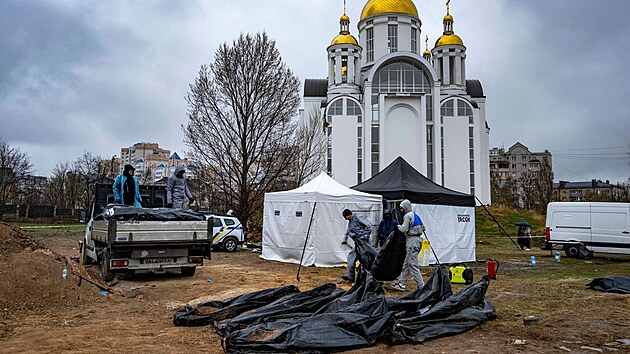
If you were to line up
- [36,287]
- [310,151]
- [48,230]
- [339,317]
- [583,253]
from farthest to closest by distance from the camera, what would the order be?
[48,230], [310,151], [583,253], [36,287], [339,317]

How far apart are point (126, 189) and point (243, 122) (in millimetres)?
13871

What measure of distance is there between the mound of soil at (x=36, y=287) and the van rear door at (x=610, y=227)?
17.3 m

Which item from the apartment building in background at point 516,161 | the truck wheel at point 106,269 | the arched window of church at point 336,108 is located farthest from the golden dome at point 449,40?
the apartment building in background at point 516,161

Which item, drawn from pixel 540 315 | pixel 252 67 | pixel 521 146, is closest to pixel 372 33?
→ pixel 252 67

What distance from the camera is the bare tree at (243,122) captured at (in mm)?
24609

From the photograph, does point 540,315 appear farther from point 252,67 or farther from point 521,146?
point 521,146

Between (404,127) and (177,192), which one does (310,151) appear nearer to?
(404,127)

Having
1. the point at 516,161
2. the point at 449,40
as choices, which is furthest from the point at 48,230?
the point at 516,161

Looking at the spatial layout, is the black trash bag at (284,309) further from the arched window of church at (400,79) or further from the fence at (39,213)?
the fence at (39,213)

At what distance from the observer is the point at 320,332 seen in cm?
535

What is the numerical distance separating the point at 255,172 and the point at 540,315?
18.9 meters

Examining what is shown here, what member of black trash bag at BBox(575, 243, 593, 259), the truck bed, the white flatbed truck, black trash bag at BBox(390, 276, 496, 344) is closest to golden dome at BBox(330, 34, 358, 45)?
black trash bag at BBox(575, 243, 593, 259)

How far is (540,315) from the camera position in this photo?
754cm

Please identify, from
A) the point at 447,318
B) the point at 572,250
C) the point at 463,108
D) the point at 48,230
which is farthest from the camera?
the point at 463,108
